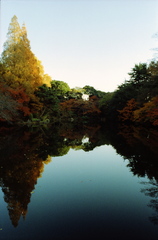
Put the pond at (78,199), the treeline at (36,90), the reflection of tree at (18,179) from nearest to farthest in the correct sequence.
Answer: the pond at (78,199), the reflection of tree at (18,179), the treeline at (36,90)

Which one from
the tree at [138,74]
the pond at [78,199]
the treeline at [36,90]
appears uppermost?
the tree at [138,74]

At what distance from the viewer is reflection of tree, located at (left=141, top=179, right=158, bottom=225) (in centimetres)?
333

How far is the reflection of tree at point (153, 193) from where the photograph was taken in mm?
3330

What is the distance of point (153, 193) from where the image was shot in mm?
4320

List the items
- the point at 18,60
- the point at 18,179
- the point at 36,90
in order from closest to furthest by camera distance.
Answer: the point at 18,179
the point at 18,60
the point at 36,90

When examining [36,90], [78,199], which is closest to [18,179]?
[78,199]

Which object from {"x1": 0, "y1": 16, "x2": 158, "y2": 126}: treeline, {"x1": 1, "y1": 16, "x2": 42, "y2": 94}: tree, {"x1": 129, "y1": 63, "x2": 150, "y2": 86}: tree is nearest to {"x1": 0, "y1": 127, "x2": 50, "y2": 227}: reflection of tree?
{"x1": 0, "y1": 16, "x2": 158, "y2": 126}: treeline

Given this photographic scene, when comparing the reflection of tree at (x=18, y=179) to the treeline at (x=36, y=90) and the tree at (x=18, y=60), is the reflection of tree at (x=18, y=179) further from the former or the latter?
the tree at (x=18, y=60)

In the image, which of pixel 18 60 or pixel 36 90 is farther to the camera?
pixel 36 90

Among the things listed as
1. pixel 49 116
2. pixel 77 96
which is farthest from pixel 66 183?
pixel 77 96

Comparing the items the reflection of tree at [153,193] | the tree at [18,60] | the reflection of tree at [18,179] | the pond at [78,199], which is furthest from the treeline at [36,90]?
the reflection of tree at [153,193]

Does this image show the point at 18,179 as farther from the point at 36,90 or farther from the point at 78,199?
the point at 36,90

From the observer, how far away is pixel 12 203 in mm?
3771

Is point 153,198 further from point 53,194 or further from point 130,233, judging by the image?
point 53,194
